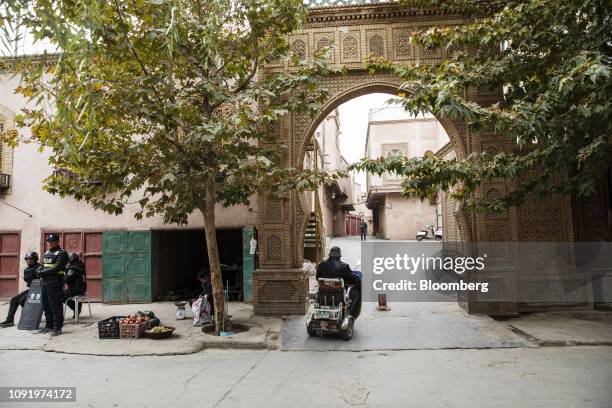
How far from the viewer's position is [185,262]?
44.9 ft

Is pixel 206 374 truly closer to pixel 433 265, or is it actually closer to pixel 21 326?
pixel 21 326

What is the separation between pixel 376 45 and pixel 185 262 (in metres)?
8.94

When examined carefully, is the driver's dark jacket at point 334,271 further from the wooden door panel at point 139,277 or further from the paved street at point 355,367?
the wooden door panel at point 139,277

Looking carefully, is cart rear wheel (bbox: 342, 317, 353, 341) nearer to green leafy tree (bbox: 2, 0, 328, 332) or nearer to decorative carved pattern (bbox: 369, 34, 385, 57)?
green leafy tree (bbox: 2, 0, 328, 332)

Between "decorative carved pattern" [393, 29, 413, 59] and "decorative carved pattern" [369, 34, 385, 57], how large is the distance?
298 mm

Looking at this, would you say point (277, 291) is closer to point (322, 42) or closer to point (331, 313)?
point (331, 313)

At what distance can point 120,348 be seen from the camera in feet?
A: 22.5

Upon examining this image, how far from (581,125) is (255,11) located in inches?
209

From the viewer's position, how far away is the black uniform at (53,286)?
312 inches

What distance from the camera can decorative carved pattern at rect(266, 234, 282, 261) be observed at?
30.7 ft

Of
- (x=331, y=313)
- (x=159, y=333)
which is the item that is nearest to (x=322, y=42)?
(x=331, y=313)

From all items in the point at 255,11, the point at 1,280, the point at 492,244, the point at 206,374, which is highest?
the point at 255,11

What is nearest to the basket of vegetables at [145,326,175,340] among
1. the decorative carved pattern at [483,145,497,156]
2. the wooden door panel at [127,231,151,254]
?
the wooden door panel at [127,231,151,254]

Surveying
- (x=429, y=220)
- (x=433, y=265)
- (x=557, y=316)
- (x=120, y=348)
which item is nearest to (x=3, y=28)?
(x=120, y=348)
